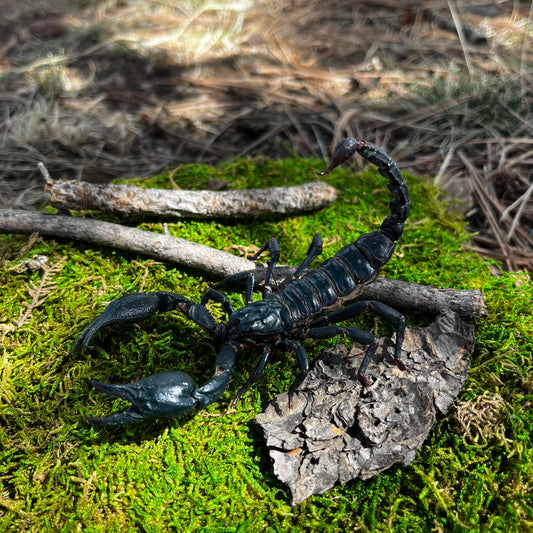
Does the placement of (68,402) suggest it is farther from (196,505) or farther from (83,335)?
(196,505)

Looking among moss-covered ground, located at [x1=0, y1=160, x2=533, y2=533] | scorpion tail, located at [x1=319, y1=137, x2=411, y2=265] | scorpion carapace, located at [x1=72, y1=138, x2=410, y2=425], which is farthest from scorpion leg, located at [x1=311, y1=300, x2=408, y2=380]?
scorpion tail, located at [x1=319, y1=137, x2=411, y2=265]

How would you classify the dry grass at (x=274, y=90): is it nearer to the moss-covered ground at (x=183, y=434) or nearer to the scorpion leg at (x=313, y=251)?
the moss-covered ground at (x=183, y=434)

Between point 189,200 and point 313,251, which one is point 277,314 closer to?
point 313,251

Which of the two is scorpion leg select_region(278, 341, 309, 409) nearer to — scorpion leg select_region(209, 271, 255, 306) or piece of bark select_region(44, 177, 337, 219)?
scorpion leg select_region(209, 271, 255, 306)

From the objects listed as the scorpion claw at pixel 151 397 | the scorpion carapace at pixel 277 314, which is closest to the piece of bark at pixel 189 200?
the scorpion carapace at pixel 277 314

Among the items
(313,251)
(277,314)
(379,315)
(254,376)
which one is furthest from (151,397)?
(313,251)

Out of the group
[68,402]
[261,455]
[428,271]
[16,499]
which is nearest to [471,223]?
[428,271]
